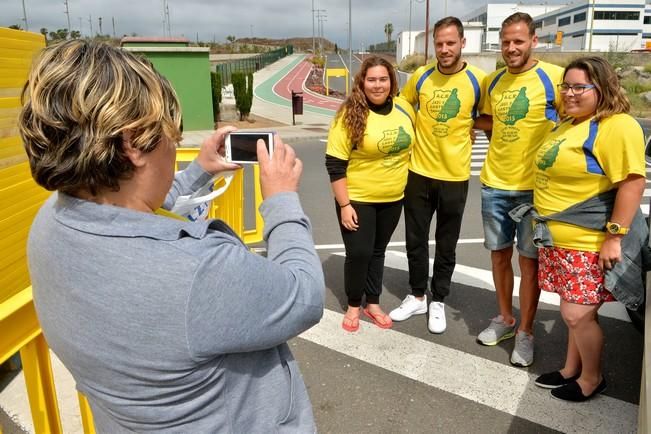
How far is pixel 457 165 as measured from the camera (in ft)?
12.4

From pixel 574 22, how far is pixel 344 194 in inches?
3812

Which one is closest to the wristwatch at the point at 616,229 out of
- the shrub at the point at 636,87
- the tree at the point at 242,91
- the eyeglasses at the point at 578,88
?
the eyeglasses at the point at 578,88

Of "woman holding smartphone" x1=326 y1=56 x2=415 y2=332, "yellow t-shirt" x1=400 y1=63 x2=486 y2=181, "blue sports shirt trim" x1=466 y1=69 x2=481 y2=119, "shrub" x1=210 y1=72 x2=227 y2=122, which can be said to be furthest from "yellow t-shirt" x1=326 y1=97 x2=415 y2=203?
"shrub" x1=210 y1=72 x2=227 y2=122

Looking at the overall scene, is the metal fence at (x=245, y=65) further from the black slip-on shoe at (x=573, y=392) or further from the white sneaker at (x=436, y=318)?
the black slip-on shoe at (x=573, y=392)

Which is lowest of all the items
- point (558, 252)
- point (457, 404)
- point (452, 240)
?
point (457, 404)

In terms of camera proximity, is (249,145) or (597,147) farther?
(597,147)

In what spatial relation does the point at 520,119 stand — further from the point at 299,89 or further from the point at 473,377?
the point at 299,89

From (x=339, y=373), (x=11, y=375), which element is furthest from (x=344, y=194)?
(x=11, y=375)

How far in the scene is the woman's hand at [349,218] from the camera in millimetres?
3750

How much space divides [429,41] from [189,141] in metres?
28.7

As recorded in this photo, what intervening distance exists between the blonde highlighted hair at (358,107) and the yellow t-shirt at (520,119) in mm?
768

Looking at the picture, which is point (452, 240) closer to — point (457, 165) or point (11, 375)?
point (457, 165)

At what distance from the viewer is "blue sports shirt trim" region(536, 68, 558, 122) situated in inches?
129

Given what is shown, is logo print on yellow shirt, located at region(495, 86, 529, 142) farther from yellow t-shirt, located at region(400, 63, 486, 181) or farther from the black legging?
the black legging
